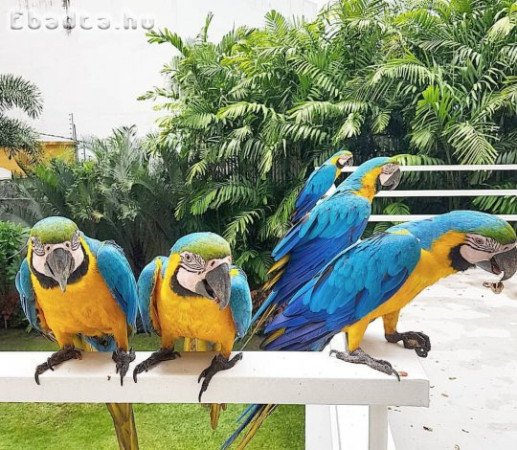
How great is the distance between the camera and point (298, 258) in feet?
2.78

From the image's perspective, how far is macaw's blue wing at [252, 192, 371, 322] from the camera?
0.82m

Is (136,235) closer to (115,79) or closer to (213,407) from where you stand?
(115,79)

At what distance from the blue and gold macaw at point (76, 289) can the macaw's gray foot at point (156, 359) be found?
0.05ft

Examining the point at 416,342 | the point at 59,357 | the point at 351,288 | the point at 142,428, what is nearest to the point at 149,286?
the point at 59,357

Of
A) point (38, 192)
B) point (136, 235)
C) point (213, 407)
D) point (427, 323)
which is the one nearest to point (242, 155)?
point (136, 235)

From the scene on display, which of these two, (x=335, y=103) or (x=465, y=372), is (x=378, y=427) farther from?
(x=335, y=103)

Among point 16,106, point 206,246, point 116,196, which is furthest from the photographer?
point 16,106

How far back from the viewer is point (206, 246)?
0.52 meters

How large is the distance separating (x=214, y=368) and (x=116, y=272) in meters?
0.17

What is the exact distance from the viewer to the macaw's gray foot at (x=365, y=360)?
589mm

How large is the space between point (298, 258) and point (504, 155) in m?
2.97

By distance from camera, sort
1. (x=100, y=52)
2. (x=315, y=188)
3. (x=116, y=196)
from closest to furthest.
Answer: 1. (x=315, y=188)
2. (x=116, y=196)
3. (x=100, y=52)

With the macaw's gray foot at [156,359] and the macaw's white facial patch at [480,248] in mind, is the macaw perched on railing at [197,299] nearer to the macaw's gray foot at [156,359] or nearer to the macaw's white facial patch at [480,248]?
the macaw's gray foot at [156,359]

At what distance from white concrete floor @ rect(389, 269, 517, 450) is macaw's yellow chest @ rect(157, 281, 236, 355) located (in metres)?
0.49
